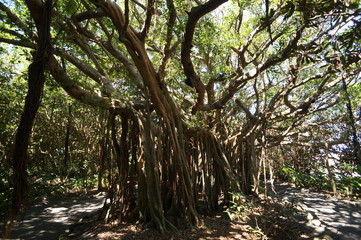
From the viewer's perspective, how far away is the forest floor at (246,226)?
3672 millimetres

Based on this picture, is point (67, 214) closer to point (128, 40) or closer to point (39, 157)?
point (39, 157)

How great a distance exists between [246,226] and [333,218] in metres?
1.88

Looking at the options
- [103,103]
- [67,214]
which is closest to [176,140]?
[103,103]

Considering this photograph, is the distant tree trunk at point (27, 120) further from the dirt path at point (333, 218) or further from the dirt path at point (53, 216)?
the dirt path at point (333, 218)

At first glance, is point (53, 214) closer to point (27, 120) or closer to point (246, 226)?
point (246, 226)

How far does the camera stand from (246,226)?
4.26 meters

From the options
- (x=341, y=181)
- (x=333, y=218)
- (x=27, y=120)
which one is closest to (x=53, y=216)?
(x=27, y=120)

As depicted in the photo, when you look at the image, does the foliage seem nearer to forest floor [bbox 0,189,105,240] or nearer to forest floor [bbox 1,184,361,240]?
forest floor [bbox 1,184,361,240]

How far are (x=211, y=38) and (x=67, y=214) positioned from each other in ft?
17.8

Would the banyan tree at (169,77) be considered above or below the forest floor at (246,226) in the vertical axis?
above

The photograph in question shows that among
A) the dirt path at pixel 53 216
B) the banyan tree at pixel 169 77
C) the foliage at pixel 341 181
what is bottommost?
the dirt path at pixel 53 216

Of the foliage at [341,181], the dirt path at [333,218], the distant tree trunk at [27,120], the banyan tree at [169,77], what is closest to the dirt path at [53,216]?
the banyan tree at [169,77]

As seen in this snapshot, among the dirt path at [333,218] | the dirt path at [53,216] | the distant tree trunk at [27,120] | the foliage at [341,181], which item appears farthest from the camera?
the foliage at [341,181]

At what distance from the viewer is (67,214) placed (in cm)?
573
